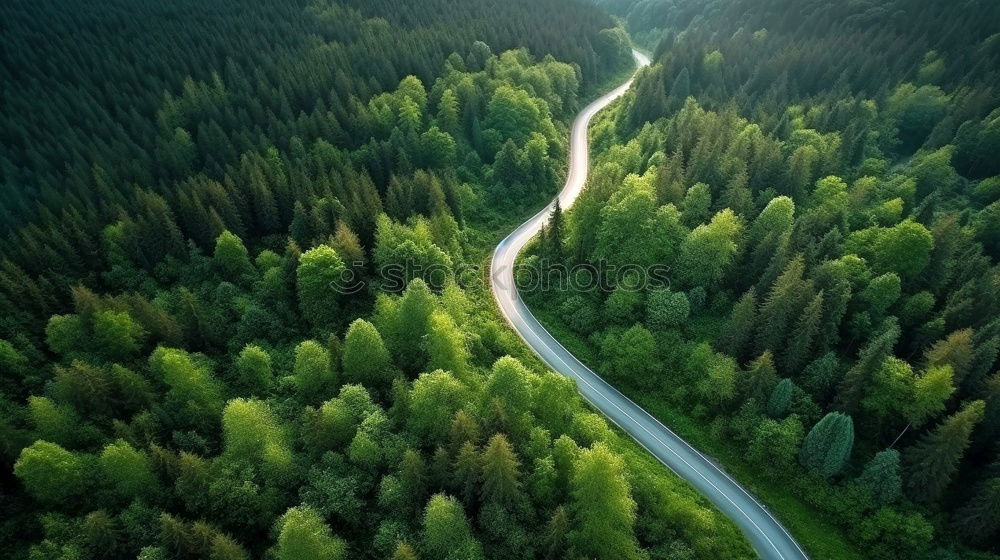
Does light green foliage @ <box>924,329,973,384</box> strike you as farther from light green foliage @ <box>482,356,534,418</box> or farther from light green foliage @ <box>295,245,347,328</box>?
light green foliage @ <box>295,245,347,328</box>

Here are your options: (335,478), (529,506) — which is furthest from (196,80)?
(529,506)

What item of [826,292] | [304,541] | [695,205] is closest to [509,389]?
[304,541]

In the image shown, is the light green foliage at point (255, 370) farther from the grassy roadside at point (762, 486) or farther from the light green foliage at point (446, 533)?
the grassy roadside at point (762, 486)

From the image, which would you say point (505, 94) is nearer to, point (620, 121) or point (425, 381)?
point (620, 121)

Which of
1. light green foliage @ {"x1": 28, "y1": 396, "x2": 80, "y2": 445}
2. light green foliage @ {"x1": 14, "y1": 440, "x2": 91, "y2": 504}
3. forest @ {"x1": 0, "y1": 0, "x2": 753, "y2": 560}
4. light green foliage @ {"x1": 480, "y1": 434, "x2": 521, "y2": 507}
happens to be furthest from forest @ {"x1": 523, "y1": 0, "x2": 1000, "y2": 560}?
light green foliage @ {"x1": 28, "y1": 396, "x2": 80, "y2": 445}

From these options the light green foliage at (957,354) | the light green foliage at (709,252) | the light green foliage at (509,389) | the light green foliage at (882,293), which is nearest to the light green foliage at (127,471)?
the light green foliage at (509,389)
